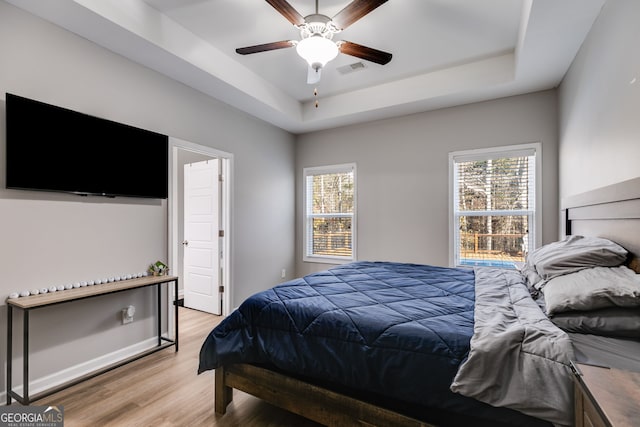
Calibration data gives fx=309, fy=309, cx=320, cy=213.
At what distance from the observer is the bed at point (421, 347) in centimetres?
118

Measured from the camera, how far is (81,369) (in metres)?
2.47

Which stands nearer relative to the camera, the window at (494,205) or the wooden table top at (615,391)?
the wooden table top at (615,391)

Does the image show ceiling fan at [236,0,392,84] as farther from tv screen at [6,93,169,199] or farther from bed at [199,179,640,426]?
bed at [199,179,640,426]

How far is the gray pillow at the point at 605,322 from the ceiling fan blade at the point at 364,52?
2081mm

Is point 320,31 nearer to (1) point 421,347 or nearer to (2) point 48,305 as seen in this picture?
(1) point 421,347

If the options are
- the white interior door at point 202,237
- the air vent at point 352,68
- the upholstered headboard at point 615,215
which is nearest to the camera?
the upholstered headboard at point 615,215

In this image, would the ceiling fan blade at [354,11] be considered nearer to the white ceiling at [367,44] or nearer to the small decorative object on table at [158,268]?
the white ceiling at [367,44]

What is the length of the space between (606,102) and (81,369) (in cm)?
432

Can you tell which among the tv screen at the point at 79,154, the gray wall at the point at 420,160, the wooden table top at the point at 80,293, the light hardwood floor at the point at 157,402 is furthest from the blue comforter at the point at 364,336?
the gray wall at the point at 420,160

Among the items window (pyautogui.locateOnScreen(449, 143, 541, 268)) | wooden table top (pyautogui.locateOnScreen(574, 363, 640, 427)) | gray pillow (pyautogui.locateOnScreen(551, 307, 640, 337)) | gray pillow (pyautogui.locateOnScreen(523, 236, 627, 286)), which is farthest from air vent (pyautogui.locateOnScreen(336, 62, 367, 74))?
wooden table top (pyautogui.locateOnScreen(574, 363, 640, 427))

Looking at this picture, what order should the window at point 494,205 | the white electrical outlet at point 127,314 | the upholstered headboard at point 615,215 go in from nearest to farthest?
1. the upholstered headboard at point 615,215
2. the white electrical outlet at point 127,314
3. the window at point 494,205

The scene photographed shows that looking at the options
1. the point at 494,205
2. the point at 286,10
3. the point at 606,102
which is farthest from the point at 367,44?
the point at 494,205

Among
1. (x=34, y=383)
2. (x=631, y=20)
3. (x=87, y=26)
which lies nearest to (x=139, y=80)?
(x=87, y=26)

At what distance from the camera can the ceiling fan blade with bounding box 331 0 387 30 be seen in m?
1.91
